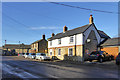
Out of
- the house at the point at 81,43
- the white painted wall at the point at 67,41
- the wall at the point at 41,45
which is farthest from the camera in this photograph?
the wall at the point at 41,45

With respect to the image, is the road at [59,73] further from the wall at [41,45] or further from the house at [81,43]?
the wall at [41,45]

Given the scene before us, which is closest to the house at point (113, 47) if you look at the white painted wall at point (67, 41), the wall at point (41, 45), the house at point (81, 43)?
the house at point (81, 43)

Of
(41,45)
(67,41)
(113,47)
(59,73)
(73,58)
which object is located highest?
(67,41)

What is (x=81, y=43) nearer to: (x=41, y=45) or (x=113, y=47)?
(x=113, y=47)

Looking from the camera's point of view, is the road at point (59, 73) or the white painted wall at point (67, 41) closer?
the road at point (59, 73)

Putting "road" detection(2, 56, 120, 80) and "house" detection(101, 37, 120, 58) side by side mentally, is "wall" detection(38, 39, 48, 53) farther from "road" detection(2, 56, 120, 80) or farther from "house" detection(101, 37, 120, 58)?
"road" detection(2, 56, 120, 80)

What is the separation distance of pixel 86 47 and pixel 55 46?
10.3 meters

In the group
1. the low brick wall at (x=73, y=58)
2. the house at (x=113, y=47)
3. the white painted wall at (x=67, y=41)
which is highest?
the white painted wall at (x=67, y=41)

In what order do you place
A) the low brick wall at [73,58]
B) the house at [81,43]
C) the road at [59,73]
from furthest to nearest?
the house at [81,43] → the low brick wall at [73,58] → the road at [59,73]

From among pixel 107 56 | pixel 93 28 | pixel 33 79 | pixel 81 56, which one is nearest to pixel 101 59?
pixel 107 56

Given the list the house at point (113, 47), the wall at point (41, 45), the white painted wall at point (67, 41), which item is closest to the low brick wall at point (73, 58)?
the white painted wall at point (67, 41)

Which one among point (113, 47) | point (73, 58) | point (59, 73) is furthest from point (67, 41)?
point (59, 73)

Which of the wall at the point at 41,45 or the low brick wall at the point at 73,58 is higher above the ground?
the wall at the point at 41,45

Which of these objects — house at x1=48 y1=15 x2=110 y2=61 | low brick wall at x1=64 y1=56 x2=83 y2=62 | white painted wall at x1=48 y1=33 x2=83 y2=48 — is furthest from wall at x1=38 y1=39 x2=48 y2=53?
low brick wall at x1=64 y1=56 x2=83 y2=62
